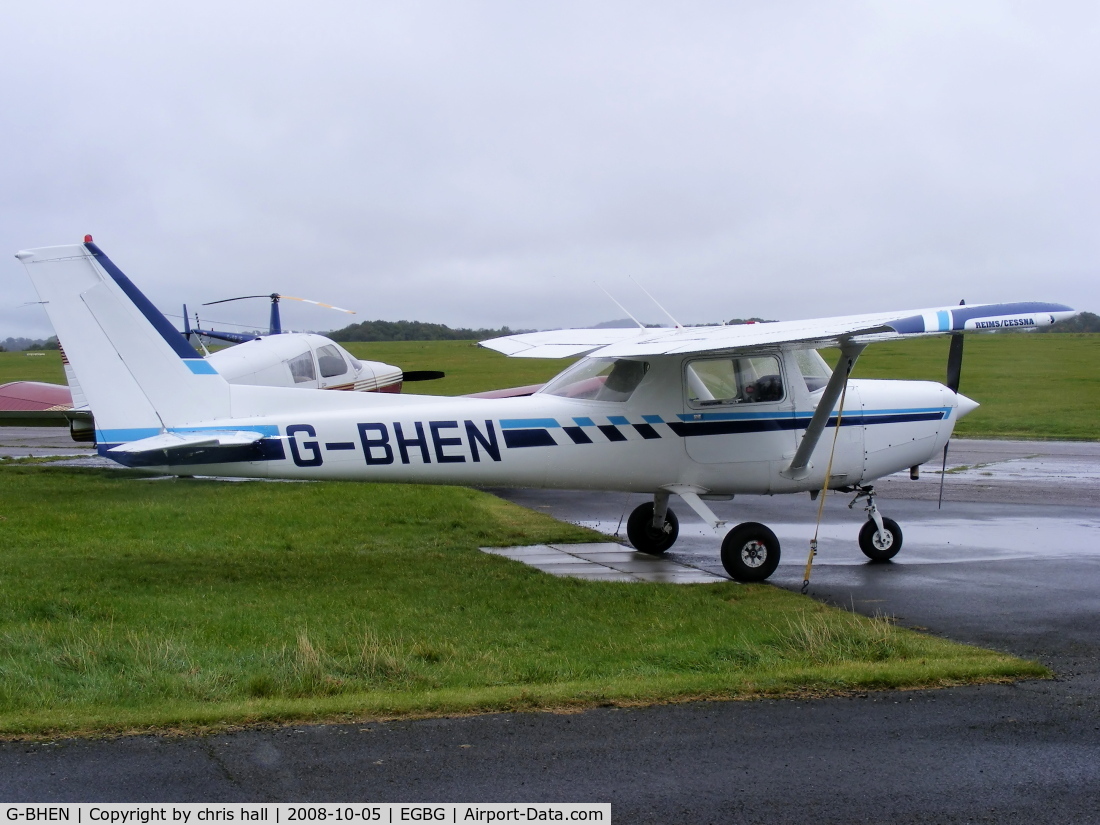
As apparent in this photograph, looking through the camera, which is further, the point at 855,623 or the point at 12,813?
the point at 855,623

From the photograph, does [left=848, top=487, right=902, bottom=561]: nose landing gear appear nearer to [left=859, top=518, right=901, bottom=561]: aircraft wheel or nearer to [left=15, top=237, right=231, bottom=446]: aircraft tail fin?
[left=859, top=518, right=901, bottom=561]: aircraft wheel

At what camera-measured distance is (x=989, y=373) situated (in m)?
53.5

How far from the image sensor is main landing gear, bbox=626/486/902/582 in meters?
10.4

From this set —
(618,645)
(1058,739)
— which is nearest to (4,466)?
(618,645)

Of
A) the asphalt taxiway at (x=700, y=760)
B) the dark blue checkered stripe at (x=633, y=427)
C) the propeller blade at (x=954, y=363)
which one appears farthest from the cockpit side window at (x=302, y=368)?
the asphalt taxiway at (x=700, y=760)

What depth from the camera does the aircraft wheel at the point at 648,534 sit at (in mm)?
12125

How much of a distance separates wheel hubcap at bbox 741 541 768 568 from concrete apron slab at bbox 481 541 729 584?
343mm

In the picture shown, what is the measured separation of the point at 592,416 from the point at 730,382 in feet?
5.03

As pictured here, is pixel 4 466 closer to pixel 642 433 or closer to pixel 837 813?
pixel 642 433

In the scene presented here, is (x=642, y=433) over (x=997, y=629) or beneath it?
over

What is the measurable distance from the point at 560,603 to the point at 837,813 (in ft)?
14.9

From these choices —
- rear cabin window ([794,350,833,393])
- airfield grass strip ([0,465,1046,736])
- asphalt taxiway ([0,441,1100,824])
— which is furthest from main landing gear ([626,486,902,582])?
asphalt taxiway ([0,441,1100,824])

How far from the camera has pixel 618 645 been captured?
7.52 meters
